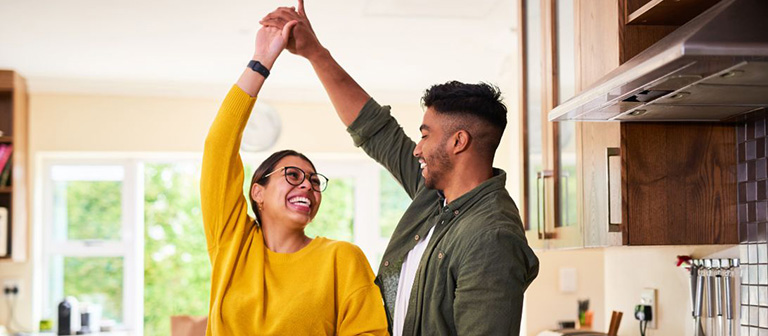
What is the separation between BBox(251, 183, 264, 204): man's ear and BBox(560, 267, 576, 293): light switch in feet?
13.0

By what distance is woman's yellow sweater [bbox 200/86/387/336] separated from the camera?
208 centimetres

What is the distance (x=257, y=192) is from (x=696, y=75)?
1064 millimetres

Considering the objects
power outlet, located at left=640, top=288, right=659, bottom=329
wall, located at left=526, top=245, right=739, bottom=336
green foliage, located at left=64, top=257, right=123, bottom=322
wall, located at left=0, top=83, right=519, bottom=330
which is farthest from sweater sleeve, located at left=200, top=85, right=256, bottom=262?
green foliage, located at left=64, top=257, right=123, bottom=322

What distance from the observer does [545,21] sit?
2957 mm

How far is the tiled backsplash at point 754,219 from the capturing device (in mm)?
2281

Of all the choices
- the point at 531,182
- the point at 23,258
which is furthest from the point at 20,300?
the point at 531,182

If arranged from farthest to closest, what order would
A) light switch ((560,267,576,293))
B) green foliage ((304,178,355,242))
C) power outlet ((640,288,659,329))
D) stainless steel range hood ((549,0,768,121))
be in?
green foliage ((304,178,355,242))
light switch ((560,267,576,293))
power outlet ((640,288,659,329))
stainless steel range hood ((549,0,768,121))

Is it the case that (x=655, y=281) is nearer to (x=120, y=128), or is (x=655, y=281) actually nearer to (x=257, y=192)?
(x=257, y=192)

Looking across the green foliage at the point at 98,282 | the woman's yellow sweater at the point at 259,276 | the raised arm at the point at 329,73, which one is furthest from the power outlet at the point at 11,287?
the woman's yellow sweater at the point at 259,276

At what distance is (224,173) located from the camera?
2.12m

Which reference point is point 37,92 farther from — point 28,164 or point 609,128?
point 609,128

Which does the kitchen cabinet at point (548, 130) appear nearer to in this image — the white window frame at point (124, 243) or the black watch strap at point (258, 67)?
the black watch strap at point (258, 67)

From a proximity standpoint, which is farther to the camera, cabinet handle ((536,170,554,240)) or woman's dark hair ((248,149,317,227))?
cabinet handle ((536,170,554,240))

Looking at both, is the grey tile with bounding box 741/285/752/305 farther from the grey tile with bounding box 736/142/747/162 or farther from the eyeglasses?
the eyeglasses
